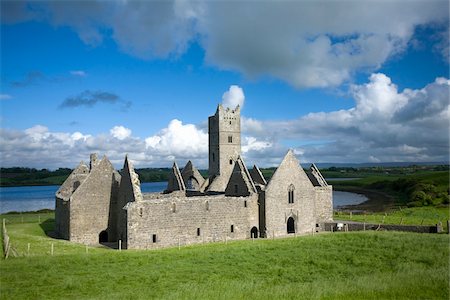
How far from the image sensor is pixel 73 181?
4141 centimetres

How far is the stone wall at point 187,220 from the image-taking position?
30.9 metres

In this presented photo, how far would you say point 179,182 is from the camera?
1612 inches

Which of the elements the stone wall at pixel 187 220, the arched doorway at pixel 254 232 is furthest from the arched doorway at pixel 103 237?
the arched doorway at pixel 254 232

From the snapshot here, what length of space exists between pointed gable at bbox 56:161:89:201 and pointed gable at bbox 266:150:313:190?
1840cm

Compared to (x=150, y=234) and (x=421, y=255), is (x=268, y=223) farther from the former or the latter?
(x=421, y=255)

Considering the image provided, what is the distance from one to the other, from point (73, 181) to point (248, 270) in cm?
2439

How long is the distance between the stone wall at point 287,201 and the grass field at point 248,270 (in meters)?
5.91

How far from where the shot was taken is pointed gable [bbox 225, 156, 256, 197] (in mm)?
38125

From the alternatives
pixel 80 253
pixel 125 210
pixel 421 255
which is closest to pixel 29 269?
pixel 80 253

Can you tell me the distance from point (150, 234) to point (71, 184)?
14.2m

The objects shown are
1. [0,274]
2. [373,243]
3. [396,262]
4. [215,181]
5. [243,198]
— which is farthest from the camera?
[215,181]

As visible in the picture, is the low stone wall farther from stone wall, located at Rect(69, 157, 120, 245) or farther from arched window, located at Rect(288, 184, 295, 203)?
stone wall, located at Rect(69, 157, 120, 245)

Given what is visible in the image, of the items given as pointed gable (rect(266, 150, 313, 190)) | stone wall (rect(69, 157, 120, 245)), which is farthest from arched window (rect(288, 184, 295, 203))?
stone wall (rect(69, 157, 120, 245))

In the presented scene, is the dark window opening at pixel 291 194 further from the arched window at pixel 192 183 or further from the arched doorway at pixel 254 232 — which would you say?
the arched window at pixel 192 183
